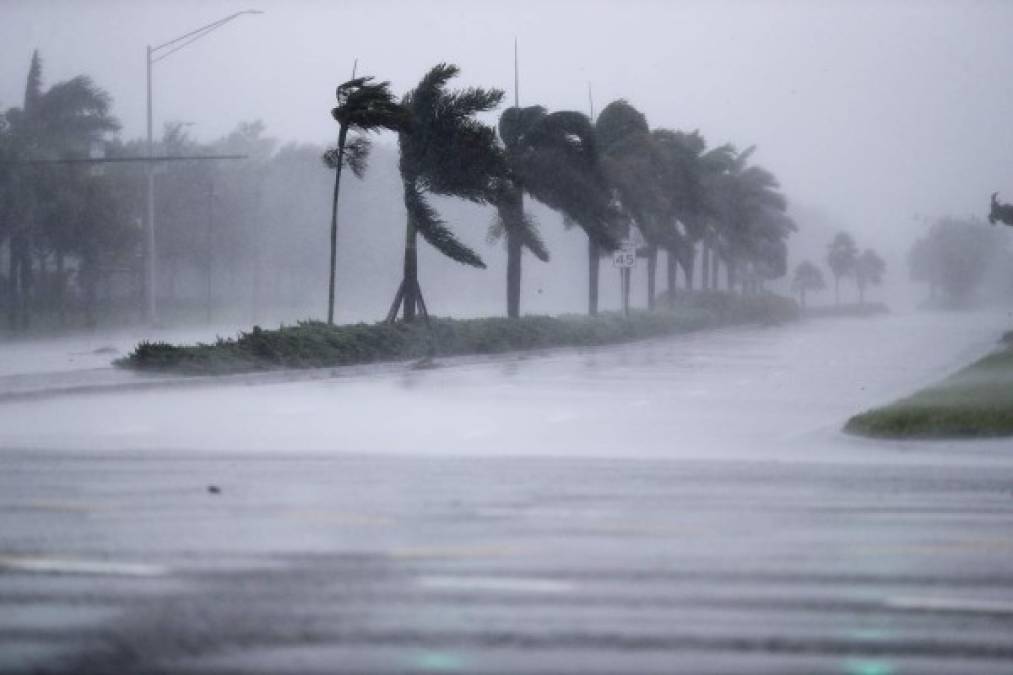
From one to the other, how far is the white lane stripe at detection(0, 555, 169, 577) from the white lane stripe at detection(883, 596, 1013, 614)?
4199mm

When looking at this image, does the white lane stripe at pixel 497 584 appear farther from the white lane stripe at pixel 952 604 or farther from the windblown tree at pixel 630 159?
the windblown tree at pixel 630 159

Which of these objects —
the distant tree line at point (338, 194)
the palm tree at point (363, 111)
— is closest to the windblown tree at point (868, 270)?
the distant tree line at point (338, 194)

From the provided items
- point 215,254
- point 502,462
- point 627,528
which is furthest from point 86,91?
point 627,528

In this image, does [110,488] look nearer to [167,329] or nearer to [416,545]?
[416,545]

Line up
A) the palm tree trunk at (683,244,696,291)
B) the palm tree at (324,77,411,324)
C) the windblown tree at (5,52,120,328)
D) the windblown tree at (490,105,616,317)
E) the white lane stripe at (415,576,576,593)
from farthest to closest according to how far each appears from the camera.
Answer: the palm tree trunk at (683,244,696,291) → the windblown tree at (5,52,120,328) → the windblown tree at (490,105,616,317) → the palm tree at (324,77,411,324) → the white lane stripe at (415,576,576,593)

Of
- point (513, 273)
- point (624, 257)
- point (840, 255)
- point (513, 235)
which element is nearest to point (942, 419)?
point (513, 235)

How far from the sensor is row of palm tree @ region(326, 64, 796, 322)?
34.7 m

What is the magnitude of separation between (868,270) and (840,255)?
9.79 metres

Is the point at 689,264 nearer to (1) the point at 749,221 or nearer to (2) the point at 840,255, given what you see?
(1) the point at 749,221

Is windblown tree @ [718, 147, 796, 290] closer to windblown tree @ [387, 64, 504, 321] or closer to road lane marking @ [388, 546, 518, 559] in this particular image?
windblown tree @ [387, 64, 504, 321]

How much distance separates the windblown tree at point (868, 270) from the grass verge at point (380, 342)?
106 meters

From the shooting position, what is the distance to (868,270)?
15800 cm

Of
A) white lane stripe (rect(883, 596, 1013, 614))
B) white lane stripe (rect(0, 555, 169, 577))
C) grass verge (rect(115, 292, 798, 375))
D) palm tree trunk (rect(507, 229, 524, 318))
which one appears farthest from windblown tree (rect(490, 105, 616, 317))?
white lane stripe (rect(883, 596, 1013, 614))

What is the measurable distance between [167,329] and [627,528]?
47228mm
